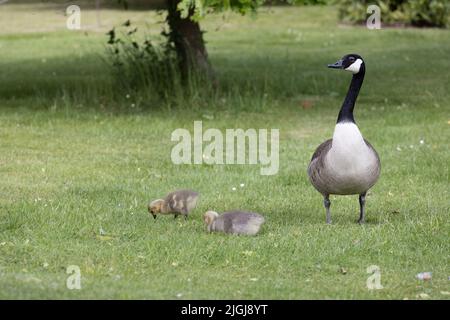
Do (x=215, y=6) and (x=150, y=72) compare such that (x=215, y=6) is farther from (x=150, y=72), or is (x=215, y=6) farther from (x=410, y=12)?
(x=410, y=12)

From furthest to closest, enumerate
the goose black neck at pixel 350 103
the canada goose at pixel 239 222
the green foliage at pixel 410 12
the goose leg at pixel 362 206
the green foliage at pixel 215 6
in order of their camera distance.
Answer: the green foliage at pixel 410 12, the green foliage at pixel 215 6, the goose leg at pixel 362 206, the goose black neck at pixel 350 103, the canada goose at pixel 239 222

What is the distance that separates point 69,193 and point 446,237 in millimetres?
3803

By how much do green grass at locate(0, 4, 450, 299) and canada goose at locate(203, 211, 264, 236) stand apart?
101 millimetres

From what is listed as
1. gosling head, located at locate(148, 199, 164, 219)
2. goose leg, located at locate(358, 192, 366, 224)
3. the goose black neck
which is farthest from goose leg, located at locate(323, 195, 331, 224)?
gosling head, located at locate(148, 199, 164, 219)

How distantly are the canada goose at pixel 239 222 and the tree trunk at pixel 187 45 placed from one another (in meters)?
7.78

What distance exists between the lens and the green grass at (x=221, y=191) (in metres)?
6.94

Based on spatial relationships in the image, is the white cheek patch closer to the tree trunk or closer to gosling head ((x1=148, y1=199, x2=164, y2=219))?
gosling head ((x1=148, y1=199, x2=164, y2=219))

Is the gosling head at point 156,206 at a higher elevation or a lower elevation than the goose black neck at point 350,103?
lower

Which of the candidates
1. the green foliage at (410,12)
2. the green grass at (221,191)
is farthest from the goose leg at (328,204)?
the green foliage at (410,12)

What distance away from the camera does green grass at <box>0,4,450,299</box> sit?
6.94m

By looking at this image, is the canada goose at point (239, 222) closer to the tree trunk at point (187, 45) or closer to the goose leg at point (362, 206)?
the goose leg at point (362, 206)

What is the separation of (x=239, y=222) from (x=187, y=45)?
8.23 m
